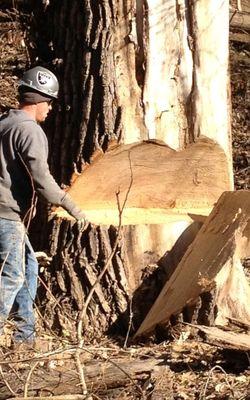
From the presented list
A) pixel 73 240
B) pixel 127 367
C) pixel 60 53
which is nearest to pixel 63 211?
pixel 73 240

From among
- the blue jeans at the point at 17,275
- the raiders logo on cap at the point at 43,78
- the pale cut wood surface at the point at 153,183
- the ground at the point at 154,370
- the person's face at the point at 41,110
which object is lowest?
the ground at the point at 154,370

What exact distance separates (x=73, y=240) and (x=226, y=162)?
1317 millimetres

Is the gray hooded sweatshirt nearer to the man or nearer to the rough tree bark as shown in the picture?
the man

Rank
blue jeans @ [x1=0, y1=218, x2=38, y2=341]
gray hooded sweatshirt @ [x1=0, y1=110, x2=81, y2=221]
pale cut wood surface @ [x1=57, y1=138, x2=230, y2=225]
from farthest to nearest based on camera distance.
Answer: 1. pale cut wood surface @ [x1=57, y1=138, x2=230, y2=225]
2. blue jeans @ [x1=0, y1=218, x2=38, y2=341]
3. gray hooded sweatshirt @ [x1=0, y1=110, x2=81, y2=221]

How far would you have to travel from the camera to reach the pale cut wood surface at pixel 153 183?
6.25 m

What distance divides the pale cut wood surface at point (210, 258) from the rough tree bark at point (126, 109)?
0.77 ft

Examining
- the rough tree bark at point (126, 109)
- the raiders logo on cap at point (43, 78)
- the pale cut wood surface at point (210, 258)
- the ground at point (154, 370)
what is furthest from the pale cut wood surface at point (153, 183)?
the ground at point (154, 370)

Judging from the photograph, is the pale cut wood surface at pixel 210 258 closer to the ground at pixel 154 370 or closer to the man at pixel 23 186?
the ground at pixel 154 370

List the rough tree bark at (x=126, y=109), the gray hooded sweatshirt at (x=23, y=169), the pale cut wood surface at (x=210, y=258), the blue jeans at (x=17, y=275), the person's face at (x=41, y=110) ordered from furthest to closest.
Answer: the rough tree bark at (x=126, y=109) < the person's face at (x=41, y=110) < the blue jeans at (x=17, y=275) < the gray hooded sweatshirt at (x=23, y=169) < the pale cut wood surface at (x=210, y=258)

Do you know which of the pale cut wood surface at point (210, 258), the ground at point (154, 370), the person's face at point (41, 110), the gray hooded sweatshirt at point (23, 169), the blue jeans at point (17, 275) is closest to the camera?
the ground at point (154, 370)

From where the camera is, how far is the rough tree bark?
20.0ft

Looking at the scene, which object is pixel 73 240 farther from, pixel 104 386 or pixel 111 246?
pixel 104 386

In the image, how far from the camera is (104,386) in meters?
4.93

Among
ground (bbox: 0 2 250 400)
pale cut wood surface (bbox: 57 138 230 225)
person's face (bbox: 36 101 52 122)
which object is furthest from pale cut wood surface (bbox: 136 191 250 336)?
person's face (bbox: 36 101 52 122)
